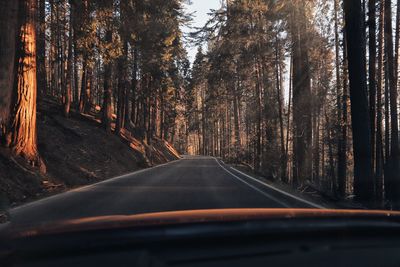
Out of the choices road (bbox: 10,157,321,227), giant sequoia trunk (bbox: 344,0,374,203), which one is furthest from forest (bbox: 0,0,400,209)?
road (bbox: 10,157,321,227)

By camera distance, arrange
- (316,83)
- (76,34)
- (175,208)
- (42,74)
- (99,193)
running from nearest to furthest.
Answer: (175,208)
(99,193)
(76,34)
(42,74)
(316,83)

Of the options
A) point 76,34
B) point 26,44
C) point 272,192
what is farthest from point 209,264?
point 76,34

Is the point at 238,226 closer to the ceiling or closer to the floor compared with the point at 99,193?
closer to the ceiling

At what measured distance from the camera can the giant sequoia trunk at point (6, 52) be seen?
15.3m

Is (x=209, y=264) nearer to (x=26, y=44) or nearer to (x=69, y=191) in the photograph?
(x=69, y=191)

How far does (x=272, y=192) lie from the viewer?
46.9ft

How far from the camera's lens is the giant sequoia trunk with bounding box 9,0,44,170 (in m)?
15.9

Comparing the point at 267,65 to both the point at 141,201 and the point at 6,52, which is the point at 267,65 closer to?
the point at 6,52

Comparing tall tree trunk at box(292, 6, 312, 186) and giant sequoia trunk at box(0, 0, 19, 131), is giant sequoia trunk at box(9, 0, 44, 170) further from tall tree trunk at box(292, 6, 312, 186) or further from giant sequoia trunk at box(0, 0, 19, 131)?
tall tree trunk at box(292, 6, 312, 186)

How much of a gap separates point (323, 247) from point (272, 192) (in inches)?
458

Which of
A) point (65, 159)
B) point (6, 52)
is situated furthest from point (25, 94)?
point (65, 159)

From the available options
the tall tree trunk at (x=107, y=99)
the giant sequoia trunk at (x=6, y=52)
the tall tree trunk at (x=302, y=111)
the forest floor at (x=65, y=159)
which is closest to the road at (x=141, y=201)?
the forest floor at (x=65, y=159)

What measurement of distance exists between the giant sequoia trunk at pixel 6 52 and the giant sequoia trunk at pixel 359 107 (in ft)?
34.5

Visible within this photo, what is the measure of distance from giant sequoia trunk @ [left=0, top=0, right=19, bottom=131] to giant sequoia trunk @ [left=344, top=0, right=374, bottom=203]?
1051 cm
